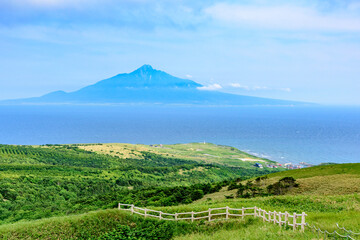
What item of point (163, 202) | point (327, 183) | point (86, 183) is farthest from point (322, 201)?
point (86, 183)

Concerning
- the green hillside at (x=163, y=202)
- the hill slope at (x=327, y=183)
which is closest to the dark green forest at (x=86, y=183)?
the green hillside at (x=163, y=202)

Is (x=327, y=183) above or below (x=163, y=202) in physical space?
above

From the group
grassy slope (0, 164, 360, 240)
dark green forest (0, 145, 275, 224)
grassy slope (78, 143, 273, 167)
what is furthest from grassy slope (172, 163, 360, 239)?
grassy slope (78, 143, 273, 167)

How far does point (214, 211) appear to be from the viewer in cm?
2203

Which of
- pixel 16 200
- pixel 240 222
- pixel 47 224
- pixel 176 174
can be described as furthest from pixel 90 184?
pixel 240 222

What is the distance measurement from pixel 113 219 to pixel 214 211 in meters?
7.91

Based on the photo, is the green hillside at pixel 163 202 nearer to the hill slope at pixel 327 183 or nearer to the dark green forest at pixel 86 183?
the hill slope at pixel 327 183

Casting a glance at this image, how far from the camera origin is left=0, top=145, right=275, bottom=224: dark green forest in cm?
3491

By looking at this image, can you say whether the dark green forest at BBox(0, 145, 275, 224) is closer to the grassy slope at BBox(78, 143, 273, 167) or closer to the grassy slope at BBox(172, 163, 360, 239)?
the grassy slope at BBox(172, 163, 360, 239)

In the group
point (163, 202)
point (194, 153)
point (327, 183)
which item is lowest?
point (194, 153)

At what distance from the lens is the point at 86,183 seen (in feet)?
202

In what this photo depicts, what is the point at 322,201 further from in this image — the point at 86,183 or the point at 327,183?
the point at 86,183

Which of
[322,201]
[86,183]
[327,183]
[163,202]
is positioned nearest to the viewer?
[322,201]

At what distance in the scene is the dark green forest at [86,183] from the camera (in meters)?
34.9
